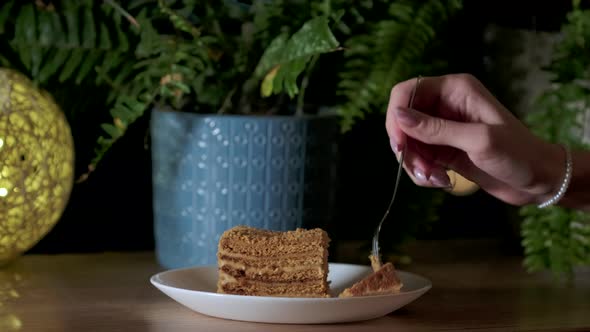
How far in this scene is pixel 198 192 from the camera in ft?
3.90

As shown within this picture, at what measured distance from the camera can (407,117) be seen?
3.13 feet

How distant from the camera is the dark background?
1.38 metres

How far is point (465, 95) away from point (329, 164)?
0.78ft

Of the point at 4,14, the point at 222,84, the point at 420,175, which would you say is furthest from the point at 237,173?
the point at 4,14

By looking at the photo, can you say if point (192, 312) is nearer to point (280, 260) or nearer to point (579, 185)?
point (280, 260)

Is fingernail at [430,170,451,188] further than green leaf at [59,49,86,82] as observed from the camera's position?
No

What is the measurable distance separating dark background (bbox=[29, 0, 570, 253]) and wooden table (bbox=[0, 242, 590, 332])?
97 mm

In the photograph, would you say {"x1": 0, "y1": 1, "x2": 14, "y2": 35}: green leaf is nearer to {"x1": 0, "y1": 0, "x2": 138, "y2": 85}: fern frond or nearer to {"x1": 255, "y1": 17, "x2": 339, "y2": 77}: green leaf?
{"x1": 0, "y1": 0, "x2": 138, "y2": 85}: fern frond

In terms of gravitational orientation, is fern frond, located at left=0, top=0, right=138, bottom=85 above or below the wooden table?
above

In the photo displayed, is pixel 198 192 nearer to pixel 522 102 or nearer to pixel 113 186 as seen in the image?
pixel 113 186

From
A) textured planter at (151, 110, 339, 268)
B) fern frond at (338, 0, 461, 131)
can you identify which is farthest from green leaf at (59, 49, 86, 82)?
fern frond at (338, 0, 461, 131)

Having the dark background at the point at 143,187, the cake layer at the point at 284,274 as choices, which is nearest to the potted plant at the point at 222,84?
the dark background at the point at 143,187

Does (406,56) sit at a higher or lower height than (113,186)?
higher

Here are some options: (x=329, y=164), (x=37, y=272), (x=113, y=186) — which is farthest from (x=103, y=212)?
Answer: (x=329, y=164)
